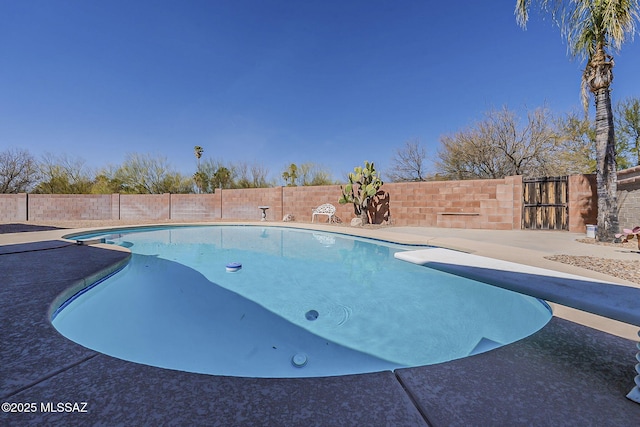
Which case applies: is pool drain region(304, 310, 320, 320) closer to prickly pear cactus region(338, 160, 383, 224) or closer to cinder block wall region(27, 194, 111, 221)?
prickly pear cactus region(338, 160, 383, 224)

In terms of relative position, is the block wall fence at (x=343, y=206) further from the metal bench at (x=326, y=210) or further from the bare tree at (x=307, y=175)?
the bare tree at (x=307, y=175)


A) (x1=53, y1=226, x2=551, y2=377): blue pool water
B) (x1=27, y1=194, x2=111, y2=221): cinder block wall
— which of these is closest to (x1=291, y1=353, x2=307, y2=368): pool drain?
(x1=53, y1=226, x2=551, y2=377): blue pool water

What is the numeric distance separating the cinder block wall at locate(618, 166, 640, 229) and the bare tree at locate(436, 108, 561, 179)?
6664mm

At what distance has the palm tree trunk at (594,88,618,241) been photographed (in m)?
5.52

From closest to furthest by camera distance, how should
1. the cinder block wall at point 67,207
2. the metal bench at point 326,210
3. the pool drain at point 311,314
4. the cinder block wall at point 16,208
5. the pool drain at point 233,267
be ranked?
the pool drain at point 311,314
the pool drain at point 233,267
the metal bench at point 326,210
the cinder block wall at point 16,208
the cinder block wall at point 67,207

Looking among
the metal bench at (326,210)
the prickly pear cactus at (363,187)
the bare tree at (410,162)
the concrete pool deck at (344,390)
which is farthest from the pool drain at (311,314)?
the bare tree at (410,162)

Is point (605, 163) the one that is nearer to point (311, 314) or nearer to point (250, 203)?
point (311, 314)

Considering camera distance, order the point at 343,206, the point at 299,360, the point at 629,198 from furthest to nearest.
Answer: the point at 343,206 → the point at 629,198 → the point at 299,360

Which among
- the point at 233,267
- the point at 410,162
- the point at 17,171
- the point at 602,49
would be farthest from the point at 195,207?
the point at 602,49

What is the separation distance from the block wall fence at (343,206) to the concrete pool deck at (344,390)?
7.43 m

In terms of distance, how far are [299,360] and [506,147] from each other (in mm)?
15113

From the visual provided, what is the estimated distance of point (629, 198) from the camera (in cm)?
623

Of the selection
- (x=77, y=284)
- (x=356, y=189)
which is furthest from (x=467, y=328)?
(x=356, y=189)

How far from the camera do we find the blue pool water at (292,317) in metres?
2.00
